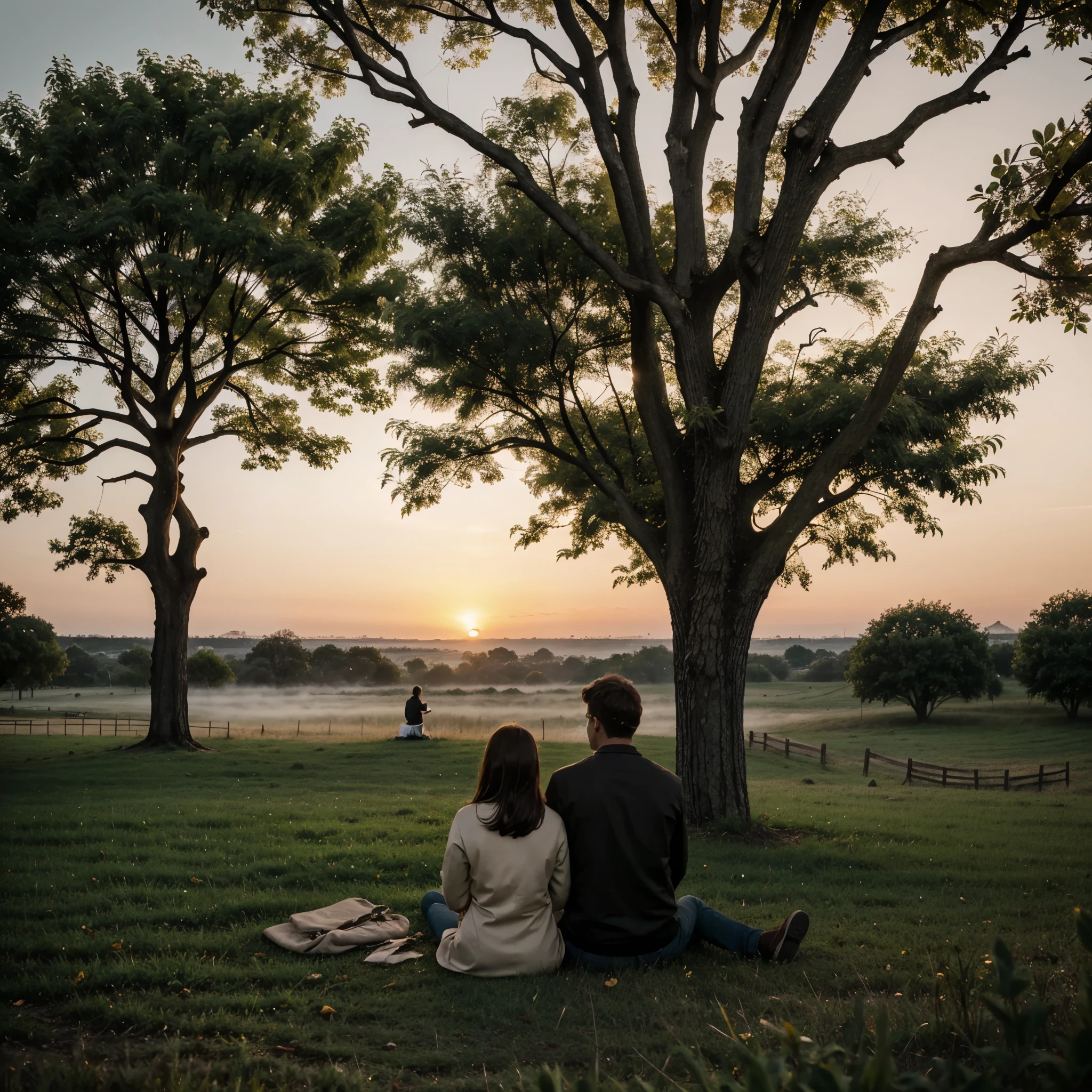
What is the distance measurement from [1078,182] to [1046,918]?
7464 mm

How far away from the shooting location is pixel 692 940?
17.4 ft

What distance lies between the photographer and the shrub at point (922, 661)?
51.9 meters

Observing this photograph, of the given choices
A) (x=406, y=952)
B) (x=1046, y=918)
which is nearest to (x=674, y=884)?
(x=406, y=952)

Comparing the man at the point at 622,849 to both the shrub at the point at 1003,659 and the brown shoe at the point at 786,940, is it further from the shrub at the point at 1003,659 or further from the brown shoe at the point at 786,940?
the shrub at the point at 1003,659

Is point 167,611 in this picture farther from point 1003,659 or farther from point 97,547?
point 1003,659

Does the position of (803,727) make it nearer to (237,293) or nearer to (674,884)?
(237,293)

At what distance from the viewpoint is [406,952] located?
525cm

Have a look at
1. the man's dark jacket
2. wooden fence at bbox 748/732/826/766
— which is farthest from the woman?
wooden fence at bbox 748/732/826/766

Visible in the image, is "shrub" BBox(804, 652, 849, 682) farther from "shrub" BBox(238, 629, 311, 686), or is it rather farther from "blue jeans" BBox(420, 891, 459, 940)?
"blue jeans" BBox(420, 891, 459, 940)

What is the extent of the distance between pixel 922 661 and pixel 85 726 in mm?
50041

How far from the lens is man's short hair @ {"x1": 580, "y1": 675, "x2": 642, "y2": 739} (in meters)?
4.93

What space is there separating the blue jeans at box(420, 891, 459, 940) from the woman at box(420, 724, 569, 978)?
20.2 inches

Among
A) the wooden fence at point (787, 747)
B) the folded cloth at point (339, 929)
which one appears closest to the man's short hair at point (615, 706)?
the folded cloth at point (339, 929)

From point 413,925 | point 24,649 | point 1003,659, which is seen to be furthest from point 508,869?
point 1003,659
